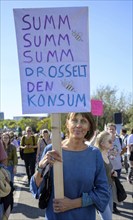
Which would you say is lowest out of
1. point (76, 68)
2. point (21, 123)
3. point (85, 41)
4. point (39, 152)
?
point (21, 123)

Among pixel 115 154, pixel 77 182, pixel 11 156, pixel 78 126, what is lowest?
pixel 11 156

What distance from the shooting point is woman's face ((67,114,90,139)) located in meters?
3.09

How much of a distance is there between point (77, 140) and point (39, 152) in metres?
7.90

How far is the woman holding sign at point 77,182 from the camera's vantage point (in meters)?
2.91

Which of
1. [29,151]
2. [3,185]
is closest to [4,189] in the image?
[3,185]

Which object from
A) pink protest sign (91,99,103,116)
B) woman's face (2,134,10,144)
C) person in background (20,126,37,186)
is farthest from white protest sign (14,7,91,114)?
person in background (20,126,37,186)

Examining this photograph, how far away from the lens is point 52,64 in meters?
3.01

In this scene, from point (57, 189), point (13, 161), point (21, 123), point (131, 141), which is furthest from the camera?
point (21, 123)

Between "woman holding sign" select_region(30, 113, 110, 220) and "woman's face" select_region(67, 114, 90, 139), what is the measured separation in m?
0.01

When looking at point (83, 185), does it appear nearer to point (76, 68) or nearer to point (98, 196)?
point (98, 196)

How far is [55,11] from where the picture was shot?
2.99m

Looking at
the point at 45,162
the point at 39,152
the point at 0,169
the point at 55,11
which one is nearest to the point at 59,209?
the point at 45,162

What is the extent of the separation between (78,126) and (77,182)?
45 cm

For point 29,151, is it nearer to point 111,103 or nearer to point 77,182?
point 77,182
